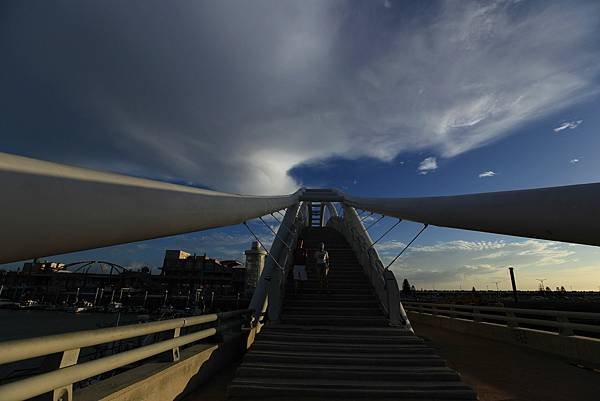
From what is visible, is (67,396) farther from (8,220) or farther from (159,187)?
(8,220)

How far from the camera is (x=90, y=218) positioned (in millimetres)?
1384

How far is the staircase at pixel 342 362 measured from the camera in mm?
3789

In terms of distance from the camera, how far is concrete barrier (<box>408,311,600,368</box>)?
5.62 m

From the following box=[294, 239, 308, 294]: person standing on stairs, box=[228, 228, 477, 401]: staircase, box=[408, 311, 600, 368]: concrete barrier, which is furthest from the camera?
box=[294, 239, 308, 294]: person standing on stairs

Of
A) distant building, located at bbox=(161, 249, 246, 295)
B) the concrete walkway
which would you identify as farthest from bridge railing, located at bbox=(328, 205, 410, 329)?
distant building, located at bbox=(161, 249, 246, 295)

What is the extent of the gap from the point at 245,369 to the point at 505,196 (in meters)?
3.76

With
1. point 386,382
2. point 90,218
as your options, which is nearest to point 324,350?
point 386,382

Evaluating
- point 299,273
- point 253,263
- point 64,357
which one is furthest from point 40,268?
point 64,357

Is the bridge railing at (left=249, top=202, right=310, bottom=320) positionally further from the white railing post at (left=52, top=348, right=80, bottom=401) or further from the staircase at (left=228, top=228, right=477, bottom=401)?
the white railing post at (left=52, top=348, right=80, bottom=401)

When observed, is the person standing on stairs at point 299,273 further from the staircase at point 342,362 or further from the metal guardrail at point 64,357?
the metal guardrail at point 64,357

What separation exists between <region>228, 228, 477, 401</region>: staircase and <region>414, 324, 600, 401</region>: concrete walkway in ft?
2.43

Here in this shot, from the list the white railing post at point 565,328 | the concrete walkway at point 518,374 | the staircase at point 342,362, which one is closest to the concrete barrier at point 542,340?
the white railing post at point 565,328

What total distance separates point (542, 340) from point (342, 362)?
17.1 feet

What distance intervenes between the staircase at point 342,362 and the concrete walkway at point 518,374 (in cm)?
74
